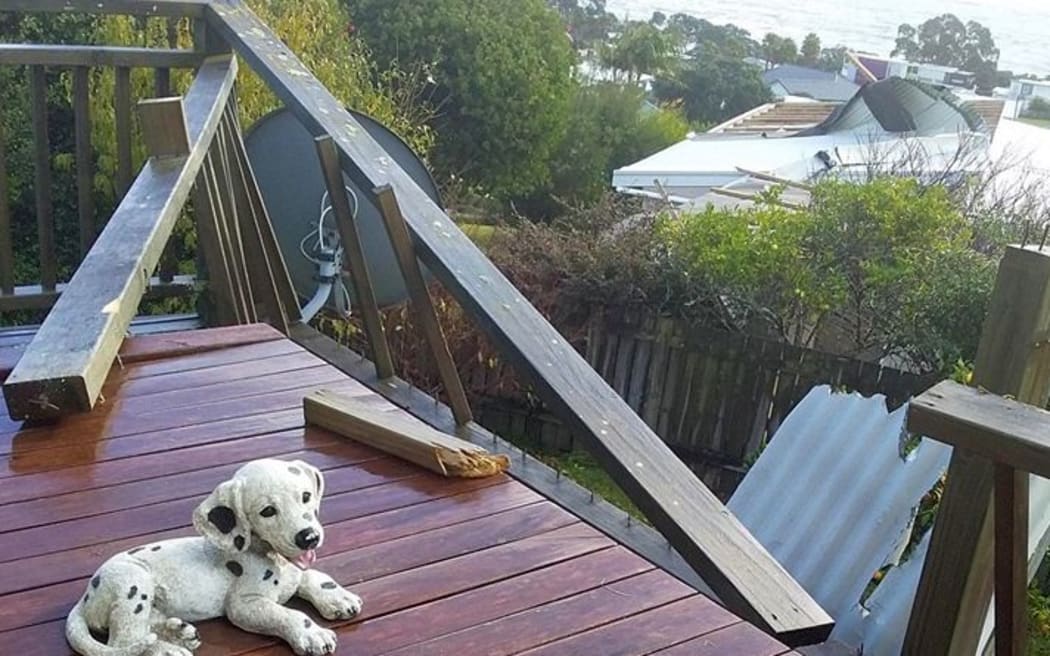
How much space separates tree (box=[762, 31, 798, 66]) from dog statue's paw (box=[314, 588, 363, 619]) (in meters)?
→ 21.1

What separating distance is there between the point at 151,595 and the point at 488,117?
8.51 metres

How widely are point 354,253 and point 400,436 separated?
2.97 ft

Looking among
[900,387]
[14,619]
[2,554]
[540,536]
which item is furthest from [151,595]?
[900,387]

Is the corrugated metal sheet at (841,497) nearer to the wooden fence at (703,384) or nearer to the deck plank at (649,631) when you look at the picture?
the deck plank at (649,631)

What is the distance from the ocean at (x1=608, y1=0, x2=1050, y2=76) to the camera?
46.0ft

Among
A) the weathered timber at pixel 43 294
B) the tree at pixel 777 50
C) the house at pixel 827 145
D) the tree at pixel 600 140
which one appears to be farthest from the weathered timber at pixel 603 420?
the tree at pixel 777 50

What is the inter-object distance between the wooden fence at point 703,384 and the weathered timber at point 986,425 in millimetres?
4124

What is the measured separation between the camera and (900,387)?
17.9 feet

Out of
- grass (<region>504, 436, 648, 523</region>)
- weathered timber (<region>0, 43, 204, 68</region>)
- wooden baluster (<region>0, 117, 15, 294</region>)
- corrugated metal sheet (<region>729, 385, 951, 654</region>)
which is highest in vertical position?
weathered timber (<region>0, 43, 204, 68</region>)

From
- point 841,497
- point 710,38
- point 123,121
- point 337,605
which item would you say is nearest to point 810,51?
point 710,38

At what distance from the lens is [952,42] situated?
18094mm

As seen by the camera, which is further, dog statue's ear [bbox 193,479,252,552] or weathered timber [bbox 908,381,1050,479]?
weathered timber [bbox 908,381,1050,479]

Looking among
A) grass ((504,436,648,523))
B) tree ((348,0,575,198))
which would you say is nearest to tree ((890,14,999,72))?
tree ((348,0,575,198))

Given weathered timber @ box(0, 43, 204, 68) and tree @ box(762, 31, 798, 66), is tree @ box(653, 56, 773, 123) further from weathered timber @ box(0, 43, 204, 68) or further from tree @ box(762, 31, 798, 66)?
weathered timber @ box(0, 43, 204, 68)
